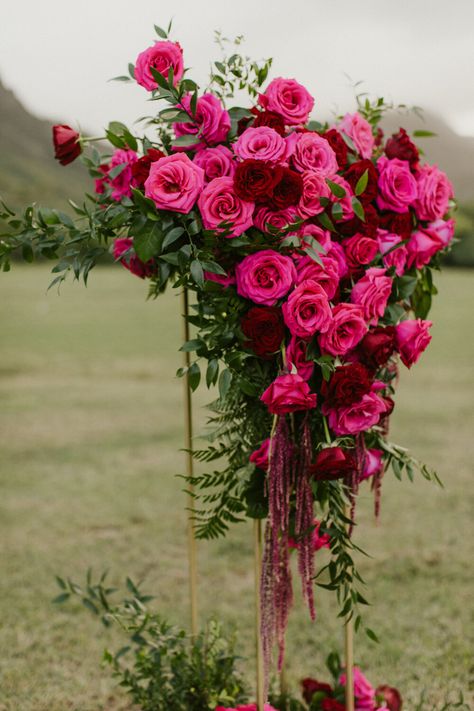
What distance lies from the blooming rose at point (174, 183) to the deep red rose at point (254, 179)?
0.08 m

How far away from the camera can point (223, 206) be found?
5.06 ft

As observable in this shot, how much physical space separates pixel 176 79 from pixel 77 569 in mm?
2822

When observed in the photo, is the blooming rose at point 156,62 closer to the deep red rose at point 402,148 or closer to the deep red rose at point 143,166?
the deep red rose at point 143,166

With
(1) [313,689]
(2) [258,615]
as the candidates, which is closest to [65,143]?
(2) [258,615]

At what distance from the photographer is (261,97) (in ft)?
5.54

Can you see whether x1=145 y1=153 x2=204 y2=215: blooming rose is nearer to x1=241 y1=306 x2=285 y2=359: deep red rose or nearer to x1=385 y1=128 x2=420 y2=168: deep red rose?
x1=241 y1=306 x2=285 y2=359: deep red rose

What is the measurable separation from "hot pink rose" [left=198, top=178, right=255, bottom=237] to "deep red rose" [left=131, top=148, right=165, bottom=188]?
0.16m

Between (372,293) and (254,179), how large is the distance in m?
0.34

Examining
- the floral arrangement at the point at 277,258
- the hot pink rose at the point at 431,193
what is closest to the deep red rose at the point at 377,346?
the floral arrangement at the point at 277,258

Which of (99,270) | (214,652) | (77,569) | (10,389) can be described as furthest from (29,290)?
(214,652)

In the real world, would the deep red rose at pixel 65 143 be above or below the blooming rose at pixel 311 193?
above

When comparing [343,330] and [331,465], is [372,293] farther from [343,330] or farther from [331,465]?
[331,465]

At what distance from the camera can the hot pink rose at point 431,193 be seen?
179 cm

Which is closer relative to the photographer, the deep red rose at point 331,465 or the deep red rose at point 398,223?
the deep red rose at point 331,465
